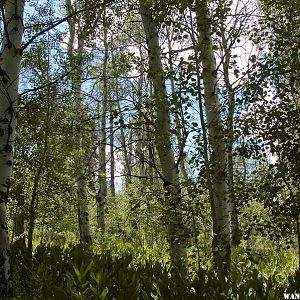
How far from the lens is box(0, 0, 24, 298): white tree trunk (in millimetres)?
4566

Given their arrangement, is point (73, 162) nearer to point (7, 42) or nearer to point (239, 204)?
point (7, 42)

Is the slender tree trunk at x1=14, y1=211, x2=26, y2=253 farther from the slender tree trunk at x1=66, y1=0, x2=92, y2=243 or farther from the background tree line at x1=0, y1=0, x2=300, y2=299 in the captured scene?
the slender tree trunk at x1=66, y1=0, x2=92, y2=243

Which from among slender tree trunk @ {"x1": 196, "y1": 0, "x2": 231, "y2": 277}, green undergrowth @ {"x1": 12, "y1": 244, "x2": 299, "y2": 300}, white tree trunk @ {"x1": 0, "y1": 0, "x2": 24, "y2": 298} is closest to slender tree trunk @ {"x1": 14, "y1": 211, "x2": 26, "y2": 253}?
green undergrowth @ {"x1": 12, "y1": 244, "x2": 299, "y2": 300}

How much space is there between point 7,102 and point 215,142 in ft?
7.76

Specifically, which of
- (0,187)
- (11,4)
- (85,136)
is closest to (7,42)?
(11,4)

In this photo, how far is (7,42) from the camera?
188 inches

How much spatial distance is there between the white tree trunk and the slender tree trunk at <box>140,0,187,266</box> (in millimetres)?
1515

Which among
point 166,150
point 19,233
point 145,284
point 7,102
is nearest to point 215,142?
point 166,150

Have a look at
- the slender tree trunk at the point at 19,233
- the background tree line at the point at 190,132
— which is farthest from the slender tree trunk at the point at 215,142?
the slender tree trunk at the point at 19,233

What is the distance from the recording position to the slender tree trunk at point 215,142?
3.93 m

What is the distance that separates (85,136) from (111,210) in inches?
252

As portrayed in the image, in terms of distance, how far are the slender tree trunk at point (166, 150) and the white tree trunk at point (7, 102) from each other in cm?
152

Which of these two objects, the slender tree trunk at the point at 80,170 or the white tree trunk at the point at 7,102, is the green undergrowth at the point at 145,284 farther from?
the slender tree trunk at the point at 80,170

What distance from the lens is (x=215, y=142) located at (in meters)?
3.96
